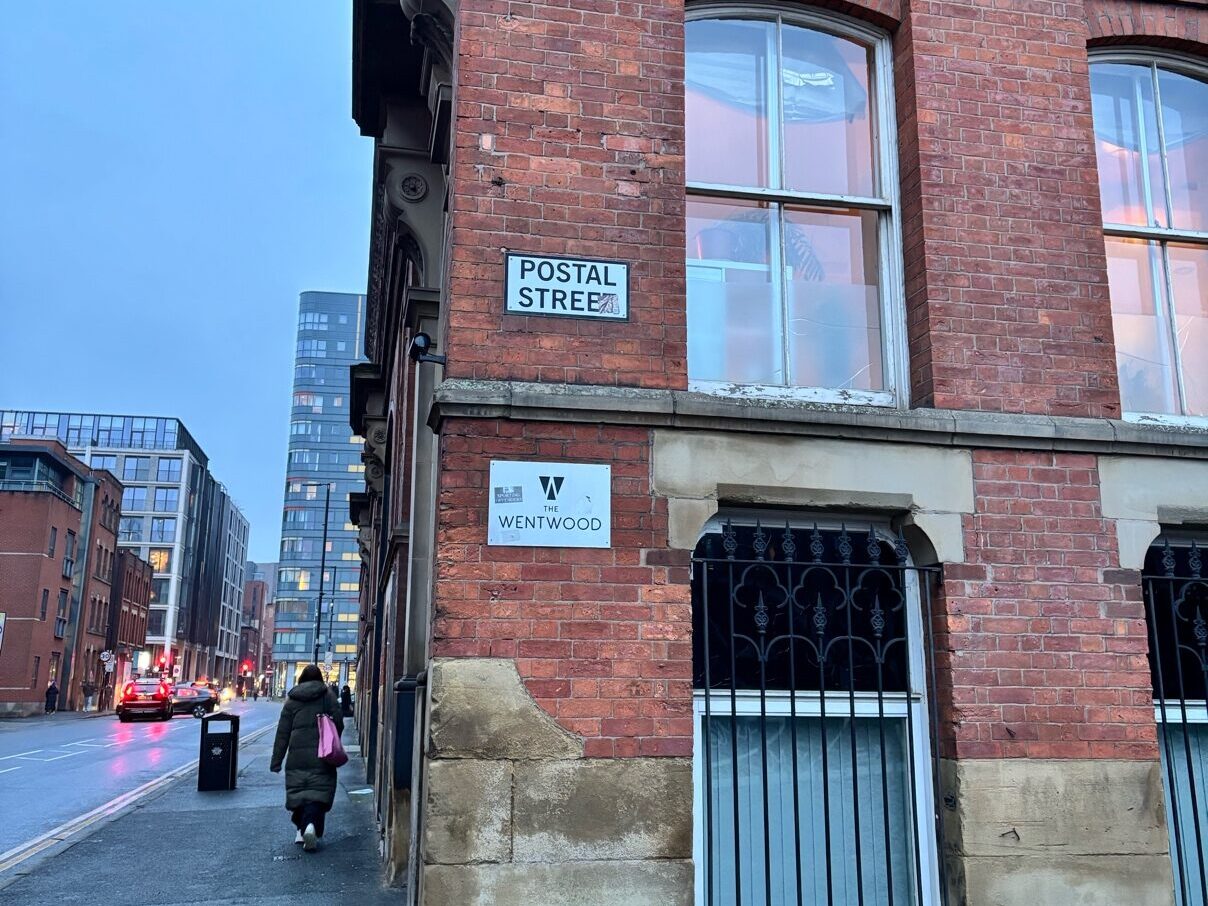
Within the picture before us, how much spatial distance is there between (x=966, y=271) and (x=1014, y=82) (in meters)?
1.18

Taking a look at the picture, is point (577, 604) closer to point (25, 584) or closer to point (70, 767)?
point (70, 767)

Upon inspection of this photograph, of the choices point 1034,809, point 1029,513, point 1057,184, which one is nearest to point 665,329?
point 1029,513

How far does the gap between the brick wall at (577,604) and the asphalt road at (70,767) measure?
7.58 metres

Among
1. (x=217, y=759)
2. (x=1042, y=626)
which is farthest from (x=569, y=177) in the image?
(x=217, y=759)

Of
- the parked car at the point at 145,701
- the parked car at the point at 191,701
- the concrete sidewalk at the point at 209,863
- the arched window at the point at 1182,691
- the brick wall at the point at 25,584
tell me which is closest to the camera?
the arched window at the point at 1182,691

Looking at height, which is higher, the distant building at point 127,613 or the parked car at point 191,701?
the distant building at point 127,613

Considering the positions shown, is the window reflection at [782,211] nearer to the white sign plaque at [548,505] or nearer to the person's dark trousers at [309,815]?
the white sign plaque at [548,505]

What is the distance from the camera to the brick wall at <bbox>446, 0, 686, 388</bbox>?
16.4 ft

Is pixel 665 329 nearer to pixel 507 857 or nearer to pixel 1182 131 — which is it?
pixel 507 857

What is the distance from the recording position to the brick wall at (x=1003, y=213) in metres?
5.43

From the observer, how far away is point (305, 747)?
993cm

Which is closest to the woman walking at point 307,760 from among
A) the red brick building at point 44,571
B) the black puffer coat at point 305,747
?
the black puffer coat at point 305,747

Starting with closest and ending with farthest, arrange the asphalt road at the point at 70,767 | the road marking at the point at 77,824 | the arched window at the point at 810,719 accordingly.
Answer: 1. the arched window at the point at 810,719
2. the road marking at the point at 77,824
3. the asphalt road at the point at 70,767

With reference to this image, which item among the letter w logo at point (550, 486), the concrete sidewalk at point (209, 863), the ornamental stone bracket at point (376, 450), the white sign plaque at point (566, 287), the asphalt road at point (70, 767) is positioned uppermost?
the ornamental stone bracket at point (376, 450)
